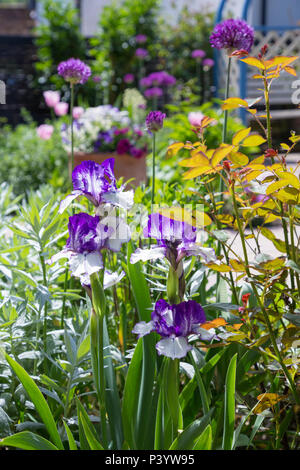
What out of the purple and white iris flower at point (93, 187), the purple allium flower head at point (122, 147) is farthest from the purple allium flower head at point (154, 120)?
the purple allium flower head at point (122, 147)

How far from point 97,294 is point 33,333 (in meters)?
0.58

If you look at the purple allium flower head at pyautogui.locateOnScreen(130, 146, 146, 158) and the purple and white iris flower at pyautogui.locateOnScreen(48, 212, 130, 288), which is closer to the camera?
the purple and white iris flower at pyautogui.locateOnScreen(48, 212, 130, 288)

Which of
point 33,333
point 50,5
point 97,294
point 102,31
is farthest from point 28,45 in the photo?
point 97,294

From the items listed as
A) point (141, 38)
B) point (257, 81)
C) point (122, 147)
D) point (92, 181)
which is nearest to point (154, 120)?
point (92, 181)

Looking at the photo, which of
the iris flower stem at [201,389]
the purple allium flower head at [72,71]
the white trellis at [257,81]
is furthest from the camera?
the white trellis at [257,81]

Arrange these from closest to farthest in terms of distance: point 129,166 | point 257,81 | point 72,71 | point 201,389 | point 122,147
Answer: point 201,389 < point 72,71 < point 122,147 < point 129,166 < point 257,81

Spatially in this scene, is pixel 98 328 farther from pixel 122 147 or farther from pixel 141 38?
pixel 141 38

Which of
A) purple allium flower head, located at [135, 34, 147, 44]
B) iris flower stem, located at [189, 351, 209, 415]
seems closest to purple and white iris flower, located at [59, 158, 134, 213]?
iris flower stem, located at [189, 351, 209, 415]

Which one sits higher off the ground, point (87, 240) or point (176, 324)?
point (87, 240)

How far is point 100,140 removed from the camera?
11.4ft

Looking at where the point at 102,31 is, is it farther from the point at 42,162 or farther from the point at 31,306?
the point at 31,306

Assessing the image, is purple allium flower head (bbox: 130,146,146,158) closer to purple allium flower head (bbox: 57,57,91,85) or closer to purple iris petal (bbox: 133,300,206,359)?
purple allium flower head (bbox: 57,57,91,85)


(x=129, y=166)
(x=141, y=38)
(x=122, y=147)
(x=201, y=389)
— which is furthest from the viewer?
(x=141, y=38)

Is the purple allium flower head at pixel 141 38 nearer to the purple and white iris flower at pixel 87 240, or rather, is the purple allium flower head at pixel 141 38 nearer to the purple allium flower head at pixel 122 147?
the purple allium flower head at pixel 122 147
